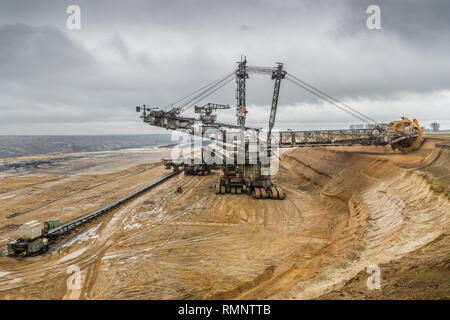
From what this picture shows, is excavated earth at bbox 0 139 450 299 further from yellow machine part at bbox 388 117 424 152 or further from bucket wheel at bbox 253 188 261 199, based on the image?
yellow machine part at bbox 388 117 424 152

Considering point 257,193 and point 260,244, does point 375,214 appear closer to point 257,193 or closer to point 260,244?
point 260,244

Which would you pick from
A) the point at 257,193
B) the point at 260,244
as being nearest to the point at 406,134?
the point at 257,193

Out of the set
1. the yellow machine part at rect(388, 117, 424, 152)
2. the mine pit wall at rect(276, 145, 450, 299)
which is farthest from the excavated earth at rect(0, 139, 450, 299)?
the yellow machine part at rect(388, 117, 424, 152)

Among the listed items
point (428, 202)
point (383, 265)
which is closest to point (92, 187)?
point (383, 265)

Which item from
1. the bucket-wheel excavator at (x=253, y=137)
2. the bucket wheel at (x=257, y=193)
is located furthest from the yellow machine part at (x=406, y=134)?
the bucket wheel at (x=257, y=193)

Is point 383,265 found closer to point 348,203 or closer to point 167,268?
point 167,268
